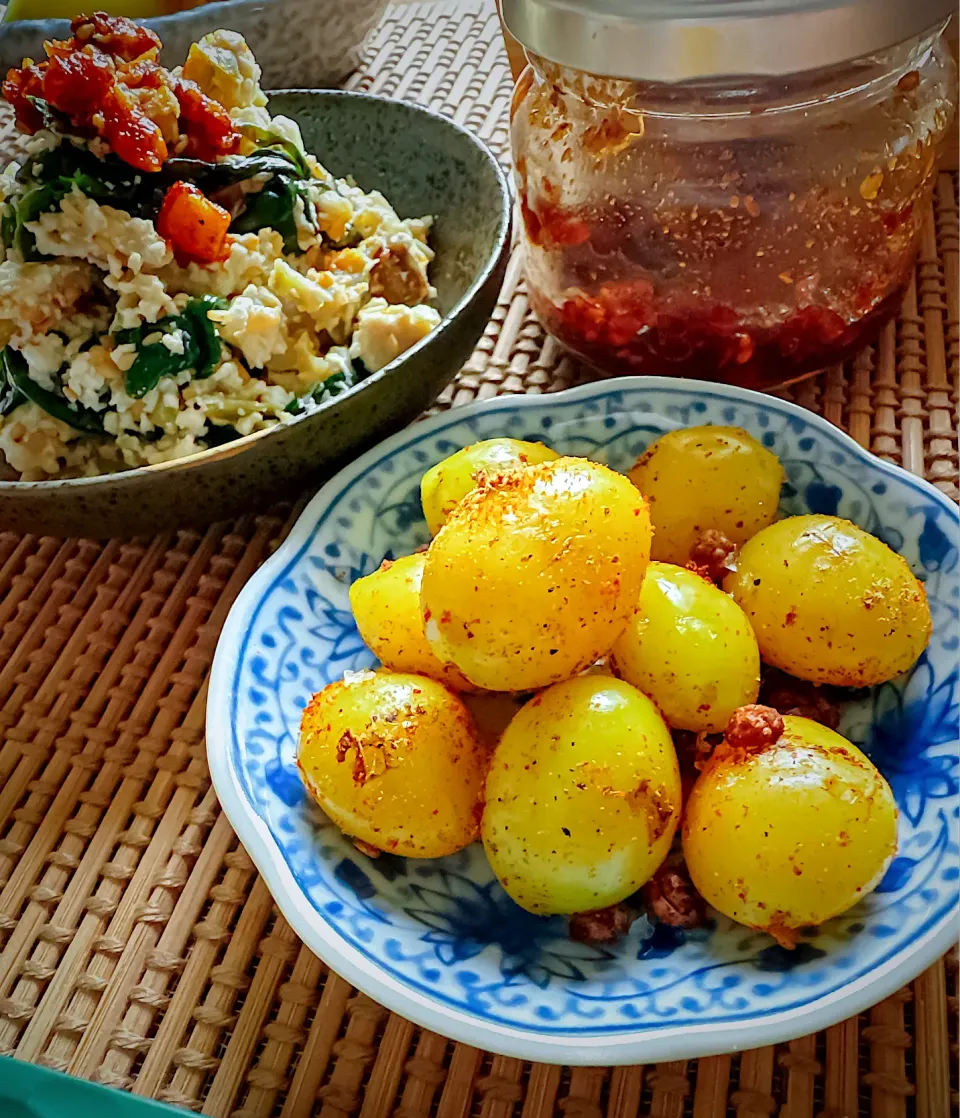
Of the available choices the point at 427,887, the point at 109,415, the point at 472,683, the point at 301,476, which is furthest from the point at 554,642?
the point at 109,415

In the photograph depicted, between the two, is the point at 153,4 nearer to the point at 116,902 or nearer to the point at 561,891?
the point at 116,902

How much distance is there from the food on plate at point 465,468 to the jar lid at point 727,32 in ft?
0.94

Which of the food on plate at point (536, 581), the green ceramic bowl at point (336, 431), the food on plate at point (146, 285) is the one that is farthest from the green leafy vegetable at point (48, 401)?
the food on plate at point (536, 581)

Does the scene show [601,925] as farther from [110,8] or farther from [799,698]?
[110,8]

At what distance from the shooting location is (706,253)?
86 cm

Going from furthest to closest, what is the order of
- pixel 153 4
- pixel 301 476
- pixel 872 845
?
pixel 153 4 → pixel 301 476 → pixel 872 845

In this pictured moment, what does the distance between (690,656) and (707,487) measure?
17 cm

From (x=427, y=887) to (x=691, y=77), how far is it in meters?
0.59

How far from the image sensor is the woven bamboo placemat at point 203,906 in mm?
578

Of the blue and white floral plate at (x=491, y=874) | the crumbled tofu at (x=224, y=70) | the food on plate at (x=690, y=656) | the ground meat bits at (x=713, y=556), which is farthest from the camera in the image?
the crumbled tofu at (x=224, y=70)

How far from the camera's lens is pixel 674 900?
600 mm

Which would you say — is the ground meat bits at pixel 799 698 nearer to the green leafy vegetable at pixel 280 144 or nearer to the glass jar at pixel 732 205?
the glass jar at pixel 732 205

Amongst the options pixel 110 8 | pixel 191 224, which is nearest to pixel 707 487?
pixel 191 224

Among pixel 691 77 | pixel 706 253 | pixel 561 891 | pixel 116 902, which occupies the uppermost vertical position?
pixel 691 77
